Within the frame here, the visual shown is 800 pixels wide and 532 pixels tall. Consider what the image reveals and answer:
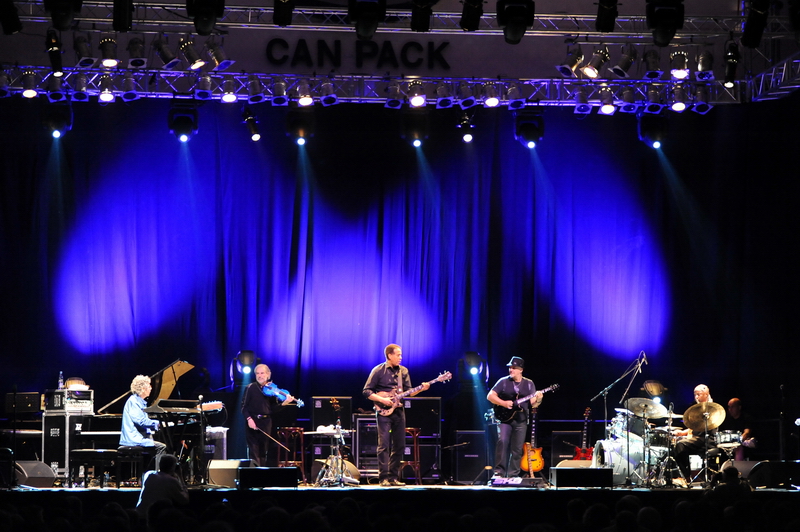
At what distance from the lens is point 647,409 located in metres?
11.6

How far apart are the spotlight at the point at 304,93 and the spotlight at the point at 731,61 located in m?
5.48

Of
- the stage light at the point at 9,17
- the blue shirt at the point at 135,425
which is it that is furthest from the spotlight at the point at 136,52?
the blue shirt at the point at 135,425

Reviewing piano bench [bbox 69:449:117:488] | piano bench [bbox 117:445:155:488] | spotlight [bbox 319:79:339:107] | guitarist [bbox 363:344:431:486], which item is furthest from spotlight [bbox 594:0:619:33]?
piano bench [bbox 69:449:117:488]

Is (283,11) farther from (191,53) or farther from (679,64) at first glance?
(679,64)

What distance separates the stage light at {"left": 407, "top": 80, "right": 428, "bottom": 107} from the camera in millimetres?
13164

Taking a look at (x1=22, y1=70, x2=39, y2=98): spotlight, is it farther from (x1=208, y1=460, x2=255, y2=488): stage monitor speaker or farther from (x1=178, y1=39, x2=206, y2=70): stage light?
(x1=208, y1=460, x2=255, y2=488): stage monitor speaker

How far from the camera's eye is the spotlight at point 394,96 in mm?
13273

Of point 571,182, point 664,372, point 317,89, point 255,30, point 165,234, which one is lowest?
point 664,372

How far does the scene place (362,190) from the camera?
14.7 metres

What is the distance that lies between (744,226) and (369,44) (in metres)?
6.27

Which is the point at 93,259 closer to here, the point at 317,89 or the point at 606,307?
the point at 317,89

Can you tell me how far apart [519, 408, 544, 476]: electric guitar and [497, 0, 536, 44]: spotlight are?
4801 millimetres

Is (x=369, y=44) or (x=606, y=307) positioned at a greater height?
(x=369, y=44)

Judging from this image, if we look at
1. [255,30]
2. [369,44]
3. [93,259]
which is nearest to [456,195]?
[369,44]
